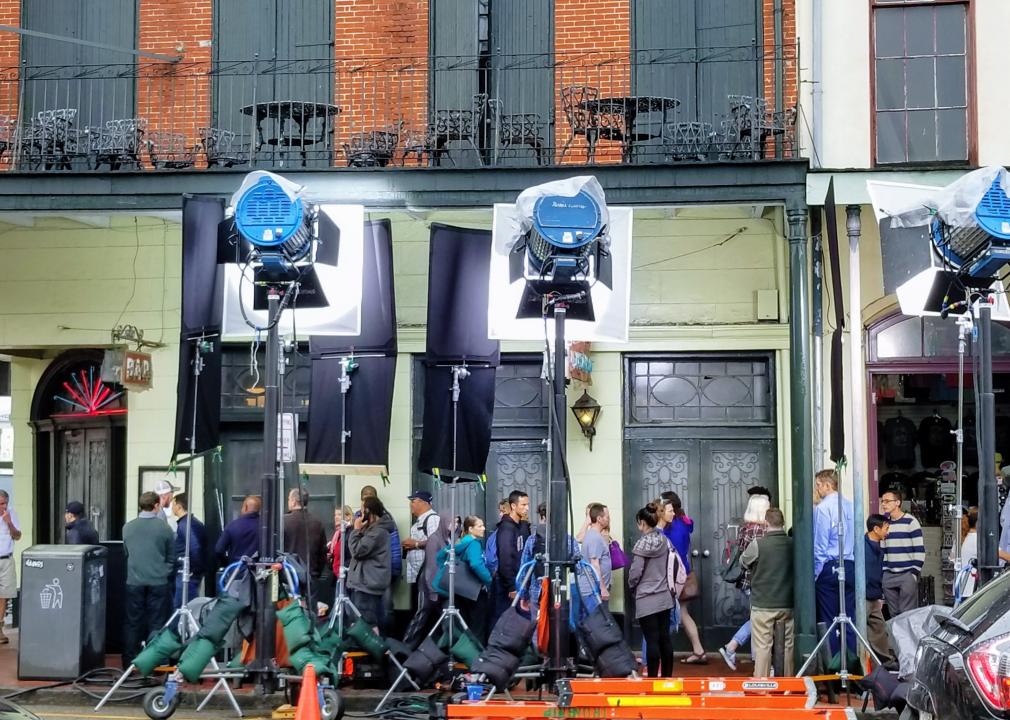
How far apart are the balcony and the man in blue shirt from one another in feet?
11.7

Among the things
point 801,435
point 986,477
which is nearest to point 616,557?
point 801,435

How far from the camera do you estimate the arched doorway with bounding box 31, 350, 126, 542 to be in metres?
17.1

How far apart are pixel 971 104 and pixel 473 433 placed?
6092 mm

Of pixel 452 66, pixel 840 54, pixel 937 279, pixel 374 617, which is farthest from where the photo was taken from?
pixel 452 66

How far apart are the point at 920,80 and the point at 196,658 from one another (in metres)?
9.14

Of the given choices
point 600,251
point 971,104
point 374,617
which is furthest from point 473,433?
point 971,104

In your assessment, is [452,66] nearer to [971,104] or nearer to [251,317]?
[251,317]

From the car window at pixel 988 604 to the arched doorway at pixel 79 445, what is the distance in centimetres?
1182

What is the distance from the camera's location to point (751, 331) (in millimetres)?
15273

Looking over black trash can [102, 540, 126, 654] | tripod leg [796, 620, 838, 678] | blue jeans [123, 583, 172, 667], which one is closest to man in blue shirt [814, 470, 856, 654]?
tripod leg [796, 620, 838, 678]

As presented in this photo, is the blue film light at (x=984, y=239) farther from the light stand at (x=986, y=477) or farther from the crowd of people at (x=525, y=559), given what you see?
the crowd of people at (x=525, y=559)

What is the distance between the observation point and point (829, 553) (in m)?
12.9

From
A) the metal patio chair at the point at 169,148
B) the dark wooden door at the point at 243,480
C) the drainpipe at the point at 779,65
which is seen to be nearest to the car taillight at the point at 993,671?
the drainpipe at the point at 779,65

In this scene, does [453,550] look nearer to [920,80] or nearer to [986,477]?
[986,477]
